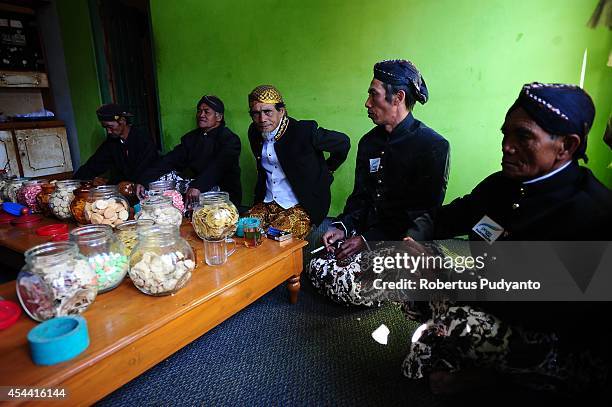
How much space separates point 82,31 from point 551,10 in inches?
183

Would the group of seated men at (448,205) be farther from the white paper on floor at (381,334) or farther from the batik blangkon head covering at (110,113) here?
the batik blangkon head covering at (110,113)

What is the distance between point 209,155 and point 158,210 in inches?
61.0

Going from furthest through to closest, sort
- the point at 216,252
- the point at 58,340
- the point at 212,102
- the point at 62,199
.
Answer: the point at 212,102 → the point at 62,199 → the point at 216,252 → the point at 58,340

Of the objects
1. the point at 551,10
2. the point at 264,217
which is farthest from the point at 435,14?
the point at 264,217

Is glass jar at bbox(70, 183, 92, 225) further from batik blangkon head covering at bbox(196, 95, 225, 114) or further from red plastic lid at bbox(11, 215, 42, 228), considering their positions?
batik blangkon head covering at bbox(196, 95, 225, 114)

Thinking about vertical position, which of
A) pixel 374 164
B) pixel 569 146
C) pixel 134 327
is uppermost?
pixel 569 146

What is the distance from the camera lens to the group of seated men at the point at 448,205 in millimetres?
1054

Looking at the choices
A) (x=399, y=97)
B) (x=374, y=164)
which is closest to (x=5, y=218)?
(x=374, y=164)

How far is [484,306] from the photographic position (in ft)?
3.88

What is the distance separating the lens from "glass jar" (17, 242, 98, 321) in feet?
3.26

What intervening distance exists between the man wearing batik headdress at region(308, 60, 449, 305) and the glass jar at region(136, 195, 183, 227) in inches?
31.6

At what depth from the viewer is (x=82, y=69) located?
4.24 metres

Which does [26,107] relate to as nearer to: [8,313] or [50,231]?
[50,231]

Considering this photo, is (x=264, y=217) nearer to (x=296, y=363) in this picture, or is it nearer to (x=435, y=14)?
(x=296, y=363)
